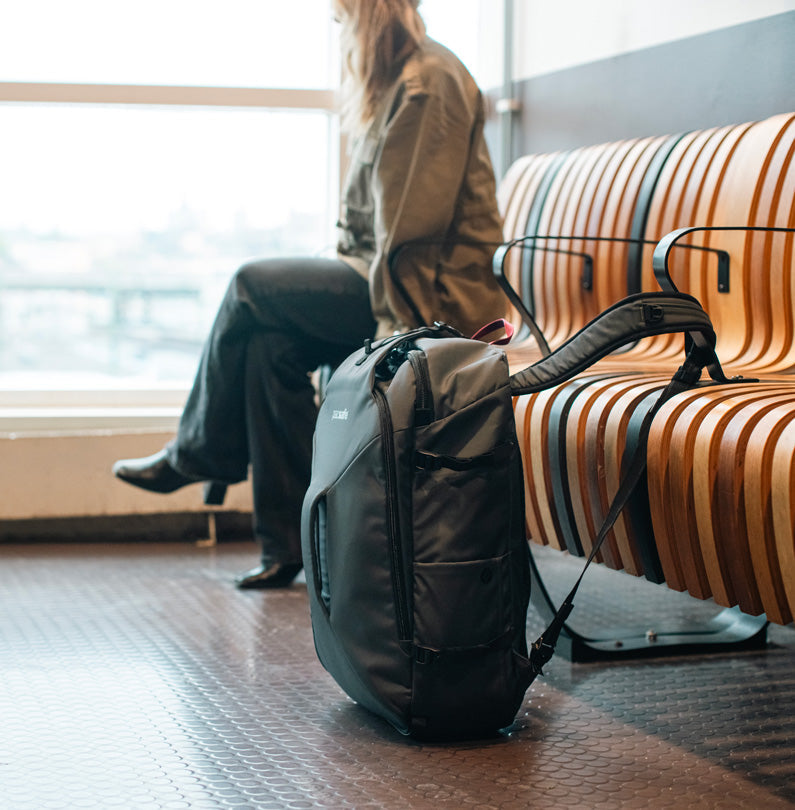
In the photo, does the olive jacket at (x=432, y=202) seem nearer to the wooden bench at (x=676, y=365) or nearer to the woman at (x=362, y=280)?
the woman at (x=362, y=280)

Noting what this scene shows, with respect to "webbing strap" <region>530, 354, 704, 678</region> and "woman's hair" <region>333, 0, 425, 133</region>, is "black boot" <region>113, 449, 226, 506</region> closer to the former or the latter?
"woman's hair" <region>333, 0, 425, 133</region>

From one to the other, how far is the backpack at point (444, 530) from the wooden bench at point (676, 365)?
89 mm

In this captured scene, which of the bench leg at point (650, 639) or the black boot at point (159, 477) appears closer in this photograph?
the bench leg at point (650, 639)

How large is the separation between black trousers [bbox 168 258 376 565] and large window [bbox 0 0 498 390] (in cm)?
117

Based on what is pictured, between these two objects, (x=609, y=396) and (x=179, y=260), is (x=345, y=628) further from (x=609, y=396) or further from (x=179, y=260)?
(x=179, y=260)

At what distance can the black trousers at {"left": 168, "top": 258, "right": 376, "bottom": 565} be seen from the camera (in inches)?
101

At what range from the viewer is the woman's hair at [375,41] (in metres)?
2.56

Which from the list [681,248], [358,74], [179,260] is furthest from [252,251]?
[681,248]

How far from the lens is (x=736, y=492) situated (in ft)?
4.48

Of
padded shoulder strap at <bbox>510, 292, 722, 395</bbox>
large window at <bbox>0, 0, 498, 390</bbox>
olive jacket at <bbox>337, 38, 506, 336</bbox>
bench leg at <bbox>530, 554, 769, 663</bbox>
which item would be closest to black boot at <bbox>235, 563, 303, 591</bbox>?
olive jacket at <bbox>337, 38, 506, 336</bbox>

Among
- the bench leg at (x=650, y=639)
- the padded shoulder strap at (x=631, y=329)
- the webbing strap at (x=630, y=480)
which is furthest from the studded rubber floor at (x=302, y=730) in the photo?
the padded shoulder strap at (x=631, y=329)

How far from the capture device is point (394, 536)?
1.53m

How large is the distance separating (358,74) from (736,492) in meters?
1.64

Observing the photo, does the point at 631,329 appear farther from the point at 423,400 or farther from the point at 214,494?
the point at 214,494
